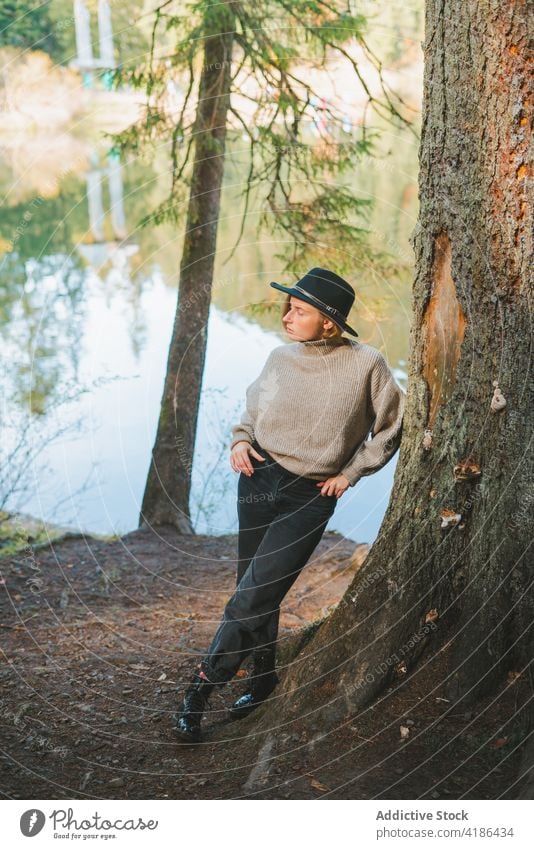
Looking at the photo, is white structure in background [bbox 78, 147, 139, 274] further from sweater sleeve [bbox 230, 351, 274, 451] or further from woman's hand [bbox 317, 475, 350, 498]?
woman's hand [bbox 317, 475, 350, 498]

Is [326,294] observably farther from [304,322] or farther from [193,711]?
[193,711]

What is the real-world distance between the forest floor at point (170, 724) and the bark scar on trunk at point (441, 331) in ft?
3.22

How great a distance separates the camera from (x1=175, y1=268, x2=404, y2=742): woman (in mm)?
3318

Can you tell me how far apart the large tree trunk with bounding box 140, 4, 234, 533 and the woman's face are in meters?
3.17

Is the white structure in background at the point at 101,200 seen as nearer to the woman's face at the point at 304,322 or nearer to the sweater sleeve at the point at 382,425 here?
the woman's face at the point at 304,322

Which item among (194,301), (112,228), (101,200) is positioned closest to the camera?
(194,301)

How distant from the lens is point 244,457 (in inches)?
139

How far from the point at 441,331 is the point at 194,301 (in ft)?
13.3

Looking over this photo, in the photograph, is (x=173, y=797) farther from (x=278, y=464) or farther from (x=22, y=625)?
(x=22, y=625)

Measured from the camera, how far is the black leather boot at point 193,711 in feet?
11.3

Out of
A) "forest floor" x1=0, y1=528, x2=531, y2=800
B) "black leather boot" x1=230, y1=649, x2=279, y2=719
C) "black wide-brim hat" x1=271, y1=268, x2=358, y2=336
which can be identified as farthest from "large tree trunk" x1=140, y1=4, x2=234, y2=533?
"black leather boot" x1=230, y1=649, x2=279, y2=719

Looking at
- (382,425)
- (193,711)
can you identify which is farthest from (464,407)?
(193,711)

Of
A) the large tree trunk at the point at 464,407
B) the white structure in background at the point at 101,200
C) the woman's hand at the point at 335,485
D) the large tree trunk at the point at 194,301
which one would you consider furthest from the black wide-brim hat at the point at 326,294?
the white structure in background at the point at 101,200

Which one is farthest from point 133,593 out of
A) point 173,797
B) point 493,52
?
point 493,52
